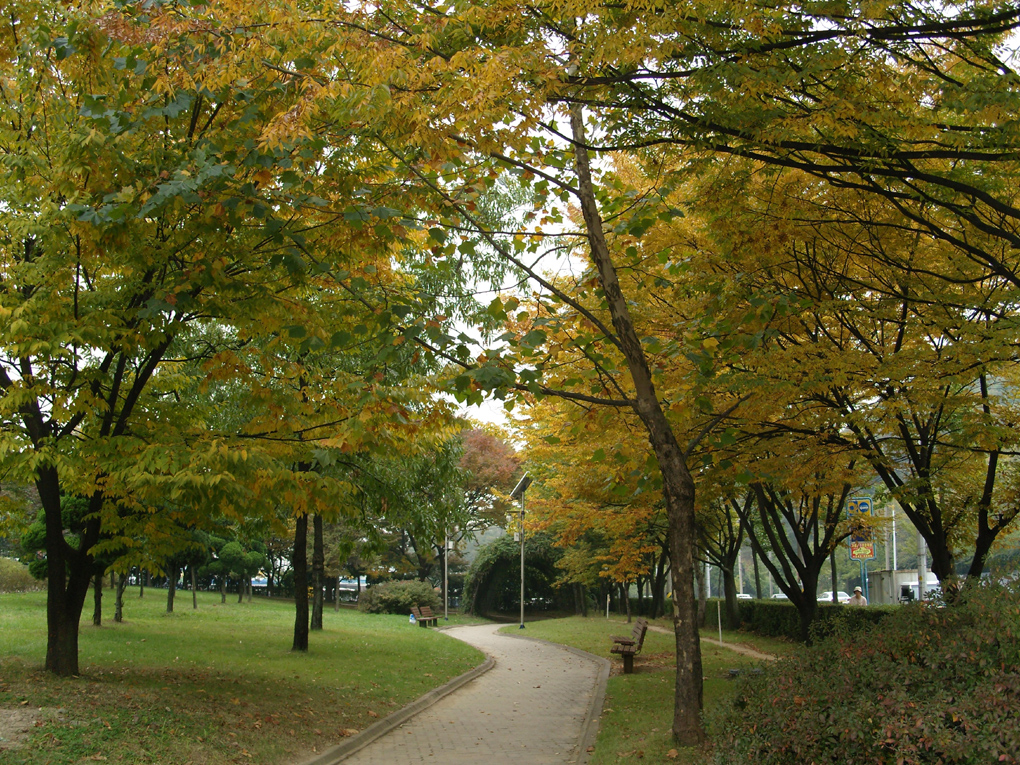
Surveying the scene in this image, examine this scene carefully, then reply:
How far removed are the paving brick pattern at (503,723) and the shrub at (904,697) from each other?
360cm

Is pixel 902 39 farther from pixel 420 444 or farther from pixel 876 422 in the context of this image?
pixel 420 444

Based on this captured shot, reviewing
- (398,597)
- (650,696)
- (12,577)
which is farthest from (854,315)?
(12,577)

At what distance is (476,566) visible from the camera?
1645 inches

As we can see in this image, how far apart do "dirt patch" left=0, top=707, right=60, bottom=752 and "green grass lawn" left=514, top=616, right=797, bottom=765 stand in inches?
206

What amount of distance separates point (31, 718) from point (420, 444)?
5.70 metres

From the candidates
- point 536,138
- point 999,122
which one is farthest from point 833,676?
point 536,138

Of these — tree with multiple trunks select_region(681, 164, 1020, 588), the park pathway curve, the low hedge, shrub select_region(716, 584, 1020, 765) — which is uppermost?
tree with multiple trunks select_region(681, 164, 1020, 588)

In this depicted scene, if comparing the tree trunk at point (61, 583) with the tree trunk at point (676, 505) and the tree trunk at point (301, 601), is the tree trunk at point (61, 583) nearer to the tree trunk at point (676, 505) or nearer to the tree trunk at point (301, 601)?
the tree trunk at point (301, 601)

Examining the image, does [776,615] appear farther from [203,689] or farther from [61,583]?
[61,583]

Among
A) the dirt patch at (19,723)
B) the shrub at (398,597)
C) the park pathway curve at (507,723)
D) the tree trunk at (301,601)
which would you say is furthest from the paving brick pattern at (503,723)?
the shrub at (398,597)

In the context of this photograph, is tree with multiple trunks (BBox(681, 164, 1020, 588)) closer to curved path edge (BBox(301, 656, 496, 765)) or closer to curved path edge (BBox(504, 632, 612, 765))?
curved path edge (BBox(504, 632, 612, 765))

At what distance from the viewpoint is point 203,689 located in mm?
10047

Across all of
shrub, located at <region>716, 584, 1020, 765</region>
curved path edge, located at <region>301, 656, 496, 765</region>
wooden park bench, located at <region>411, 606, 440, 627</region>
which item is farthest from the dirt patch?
wooden park bench, located at <region>411, 606, 440, 627</region>

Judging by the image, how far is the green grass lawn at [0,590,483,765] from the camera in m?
7.19
